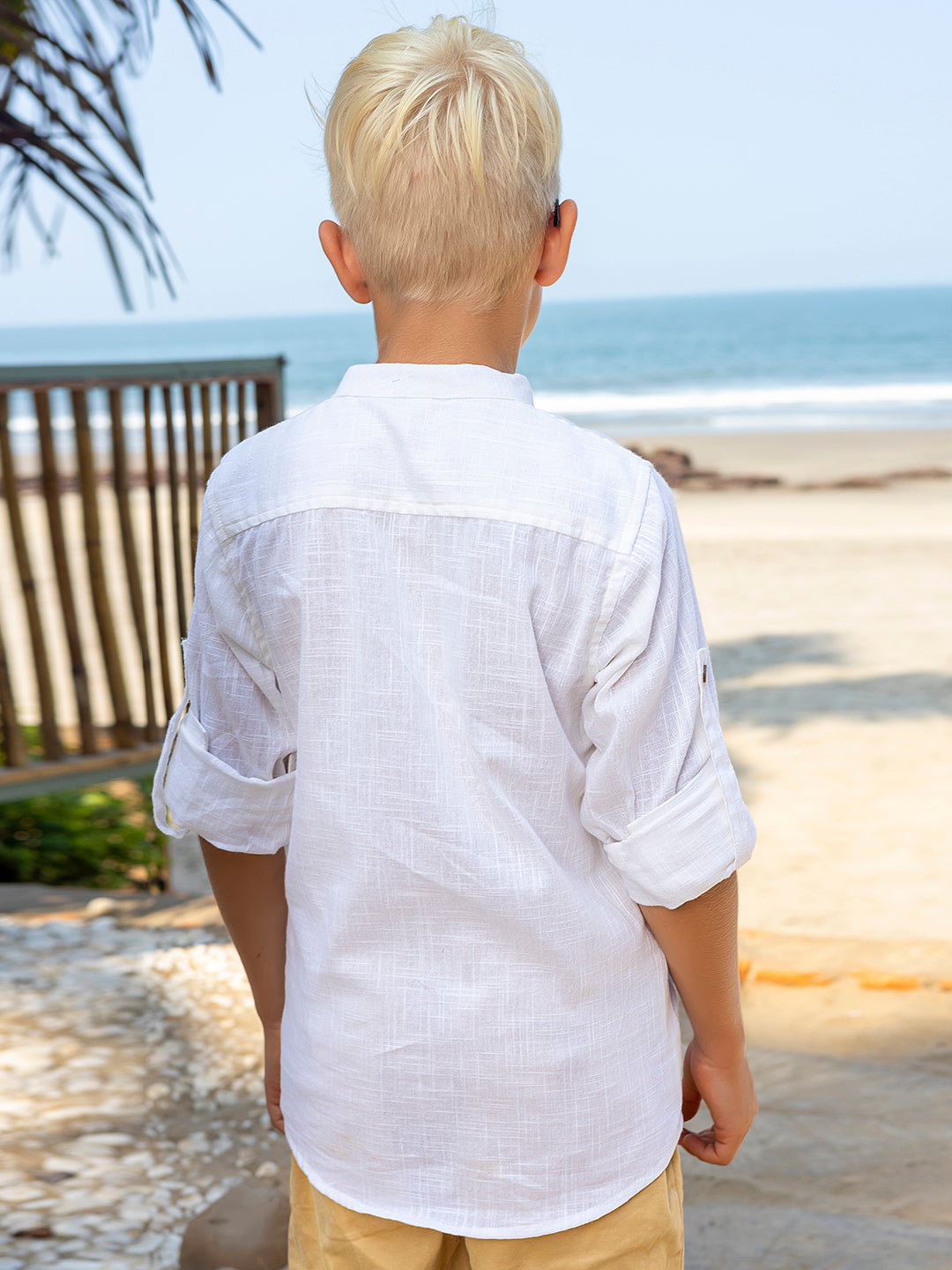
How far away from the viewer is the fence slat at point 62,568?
3.41 metres

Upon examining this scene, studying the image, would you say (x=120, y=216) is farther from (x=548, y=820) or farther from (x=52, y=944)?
(x=548, y=820)

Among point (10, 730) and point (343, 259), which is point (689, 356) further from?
point (343, 259)

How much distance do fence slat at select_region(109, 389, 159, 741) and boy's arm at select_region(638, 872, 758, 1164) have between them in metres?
2.74

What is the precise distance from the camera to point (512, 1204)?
44.4 inches

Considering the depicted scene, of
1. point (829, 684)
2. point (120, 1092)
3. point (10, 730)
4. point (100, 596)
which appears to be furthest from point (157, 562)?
point (829, 684)

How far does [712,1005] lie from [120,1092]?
2.00 metres

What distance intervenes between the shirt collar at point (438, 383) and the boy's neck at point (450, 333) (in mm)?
15

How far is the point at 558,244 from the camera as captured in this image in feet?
3.68

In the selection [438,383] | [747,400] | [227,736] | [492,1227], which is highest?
[438,383]

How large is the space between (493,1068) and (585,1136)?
119 mm

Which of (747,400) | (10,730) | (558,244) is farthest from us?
(747,400)

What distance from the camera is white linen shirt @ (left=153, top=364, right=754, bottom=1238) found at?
1035mm

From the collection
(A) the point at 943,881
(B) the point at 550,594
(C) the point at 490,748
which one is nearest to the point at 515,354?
(B) the point at 550,594

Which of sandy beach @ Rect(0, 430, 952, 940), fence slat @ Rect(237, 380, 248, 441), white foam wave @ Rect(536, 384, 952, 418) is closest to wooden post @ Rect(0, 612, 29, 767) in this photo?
sandy beach @ Rect(0, 430, 952, 940)
